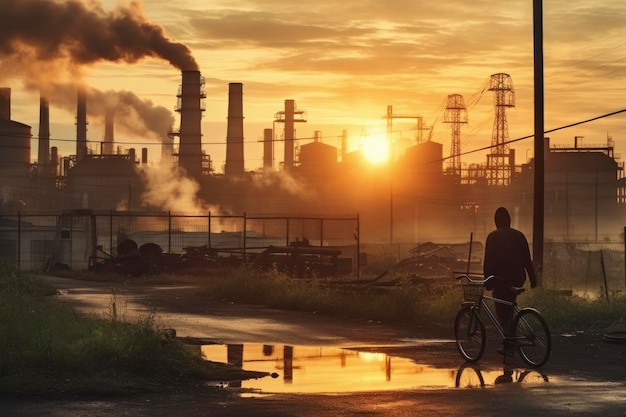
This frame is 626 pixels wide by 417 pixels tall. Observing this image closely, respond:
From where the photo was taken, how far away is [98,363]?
1170cm

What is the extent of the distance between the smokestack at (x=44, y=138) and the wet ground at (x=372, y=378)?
8755cm

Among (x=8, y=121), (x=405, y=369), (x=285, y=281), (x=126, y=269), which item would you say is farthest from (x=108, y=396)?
(x=8, y=121)

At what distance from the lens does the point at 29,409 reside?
9609 millimetres

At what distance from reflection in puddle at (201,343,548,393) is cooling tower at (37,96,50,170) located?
92.5 metres

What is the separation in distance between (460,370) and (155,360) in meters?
3.66

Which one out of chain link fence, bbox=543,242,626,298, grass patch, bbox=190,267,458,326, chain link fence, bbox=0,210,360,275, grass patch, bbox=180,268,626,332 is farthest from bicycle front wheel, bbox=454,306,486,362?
chain link fence, bbox=0,210,360,275

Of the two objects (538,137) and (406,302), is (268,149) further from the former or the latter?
(406,302)

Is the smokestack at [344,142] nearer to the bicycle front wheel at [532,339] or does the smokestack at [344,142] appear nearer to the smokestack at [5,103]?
the smokestack at [5,103]

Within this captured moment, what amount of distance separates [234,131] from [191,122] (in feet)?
25.6

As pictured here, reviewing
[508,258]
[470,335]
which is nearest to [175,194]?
[470,335]

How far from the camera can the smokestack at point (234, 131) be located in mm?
92375

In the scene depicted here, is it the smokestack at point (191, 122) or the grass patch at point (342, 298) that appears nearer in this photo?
the grass patch at point (342, 298)

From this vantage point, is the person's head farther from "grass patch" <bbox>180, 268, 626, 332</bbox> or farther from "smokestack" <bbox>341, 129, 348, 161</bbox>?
"smokestack" <bbox>341, 129, 348, 161</bbox>

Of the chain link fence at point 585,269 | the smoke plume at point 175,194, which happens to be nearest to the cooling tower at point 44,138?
the smoke plume at point 175,194
